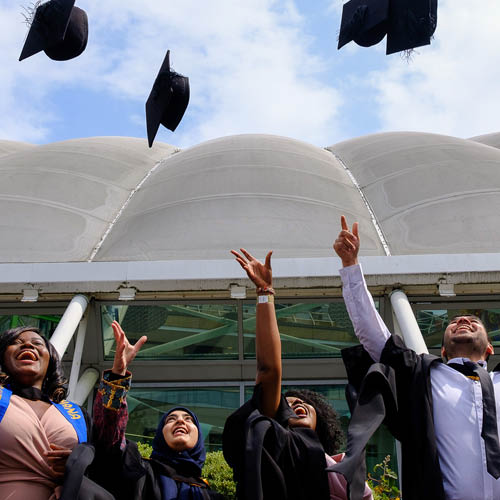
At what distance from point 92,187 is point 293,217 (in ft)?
11.4

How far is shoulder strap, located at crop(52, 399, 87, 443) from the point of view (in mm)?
2533

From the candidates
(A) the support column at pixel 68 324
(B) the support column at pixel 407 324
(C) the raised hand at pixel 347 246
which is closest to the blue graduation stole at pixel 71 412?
(C) the raised hand at pixel 347 246

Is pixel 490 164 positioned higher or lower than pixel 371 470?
higher

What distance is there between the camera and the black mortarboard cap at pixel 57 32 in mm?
5590

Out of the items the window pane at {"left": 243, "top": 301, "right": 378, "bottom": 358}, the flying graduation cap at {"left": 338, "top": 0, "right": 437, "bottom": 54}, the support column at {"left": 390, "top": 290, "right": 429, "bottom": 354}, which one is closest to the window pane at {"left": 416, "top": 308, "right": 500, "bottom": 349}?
the window pane at {"left": 243, "top": 301, "right": 378, "bottom": 358}

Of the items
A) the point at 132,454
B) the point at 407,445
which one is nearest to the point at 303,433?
the point at 407,445

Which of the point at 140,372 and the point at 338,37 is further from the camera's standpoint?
the point at 140,372

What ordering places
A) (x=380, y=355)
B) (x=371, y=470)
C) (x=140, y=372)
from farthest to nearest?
1. (x=140, y=372)
2. (x=371, y=470)
3. (x=380, y=355)

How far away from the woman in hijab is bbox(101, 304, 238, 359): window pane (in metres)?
4.64

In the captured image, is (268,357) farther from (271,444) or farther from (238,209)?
(238,209)

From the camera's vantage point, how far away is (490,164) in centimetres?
938

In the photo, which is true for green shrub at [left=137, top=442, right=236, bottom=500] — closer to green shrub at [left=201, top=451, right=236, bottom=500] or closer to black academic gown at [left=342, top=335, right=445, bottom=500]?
green shrub at [left=201, top=451, right=236, bottom=500]

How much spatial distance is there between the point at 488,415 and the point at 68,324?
14.7ft

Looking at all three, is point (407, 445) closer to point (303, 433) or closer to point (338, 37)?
point (303, 433)
